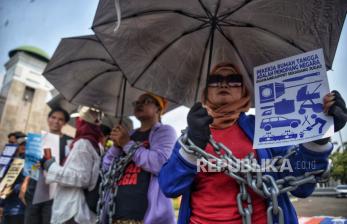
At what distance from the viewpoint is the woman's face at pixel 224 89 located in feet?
4.73

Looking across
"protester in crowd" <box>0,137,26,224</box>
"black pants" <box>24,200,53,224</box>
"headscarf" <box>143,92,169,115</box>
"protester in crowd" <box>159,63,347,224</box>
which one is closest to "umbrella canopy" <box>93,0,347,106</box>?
"headscarf" <box>143,92,169,115</box>

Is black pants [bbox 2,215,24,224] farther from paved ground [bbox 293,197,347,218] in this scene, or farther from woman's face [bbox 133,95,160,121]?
paved ground [bbox 293,197,347,218]

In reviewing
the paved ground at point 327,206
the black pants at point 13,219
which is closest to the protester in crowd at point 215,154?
the paved ground at point 327,206

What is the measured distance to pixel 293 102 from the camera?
3.71 feet

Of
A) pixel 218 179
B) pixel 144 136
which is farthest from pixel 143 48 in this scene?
pixel 218 179

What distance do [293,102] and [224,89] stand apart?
425 mm

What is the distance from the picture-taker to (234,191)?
3.97 ft

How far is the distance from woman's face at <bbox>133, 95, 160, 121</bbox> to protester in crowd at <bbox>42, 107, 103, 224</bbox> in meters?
0.63

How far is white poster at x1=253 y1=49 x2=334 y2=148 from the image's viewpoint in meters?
1.06

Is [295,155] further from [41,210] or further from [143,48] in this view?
[41,210]

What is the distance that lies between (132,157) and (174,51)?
0.93 metres

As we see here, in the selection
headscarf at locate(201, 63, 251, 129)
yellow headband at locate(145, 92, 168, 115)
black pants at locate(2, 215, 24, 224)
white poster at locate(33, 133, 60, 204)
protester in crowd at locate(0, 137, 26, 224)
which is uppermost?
yellow headband at locate(145, 92, 168, 115)

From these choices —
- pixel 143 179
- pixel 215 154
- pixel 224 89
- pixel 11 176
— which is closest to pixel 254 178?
pixel 215 154

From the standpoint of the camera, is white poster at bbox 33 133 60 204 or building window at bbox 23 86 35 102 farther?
building window at bbox 23 86 35 102
